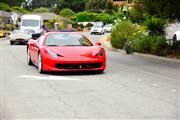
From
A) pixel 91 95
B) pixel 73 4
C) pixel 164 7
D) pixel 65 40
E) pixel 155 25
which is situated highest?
pixel 73 4

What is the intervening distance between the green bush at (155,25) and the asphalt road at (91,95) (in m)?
10.5

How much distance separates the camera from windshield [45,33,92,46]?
14737 millimetres

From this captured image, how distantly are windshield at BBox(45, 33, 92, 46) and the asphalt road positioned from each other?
42.2 inches

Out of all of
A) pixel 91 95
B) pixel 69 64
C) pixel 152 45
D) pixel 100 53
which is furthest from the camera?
pixel 152 45

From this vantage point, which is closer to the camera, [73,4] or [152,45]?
[152,45]

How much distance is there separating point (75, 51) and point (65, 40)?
3.55 feet

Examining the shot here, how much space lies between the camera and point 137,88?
11227 millimetres

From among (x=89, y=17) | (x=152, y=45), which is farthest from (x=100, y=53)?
(x=89, y=17)

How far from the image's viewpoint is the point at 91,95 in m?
10.1

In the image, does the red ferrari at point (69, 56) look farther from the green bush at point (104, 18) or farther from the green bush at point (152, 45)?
the green bush at point (104, 18)

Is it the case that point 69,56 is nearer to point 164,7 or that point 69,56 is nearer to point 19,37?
point 164,7

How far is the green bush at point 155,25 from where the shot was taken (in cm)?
2544

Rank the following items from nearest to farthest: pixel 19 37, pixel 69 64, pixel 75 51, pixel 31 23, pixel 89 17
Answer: pixel 69 64 < pixel 75 51 < pixel 19 37 < pixel 31 23 < pixel 89 17

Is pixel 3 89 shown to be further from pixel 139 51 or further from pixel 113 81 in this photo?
pixel 139 51
